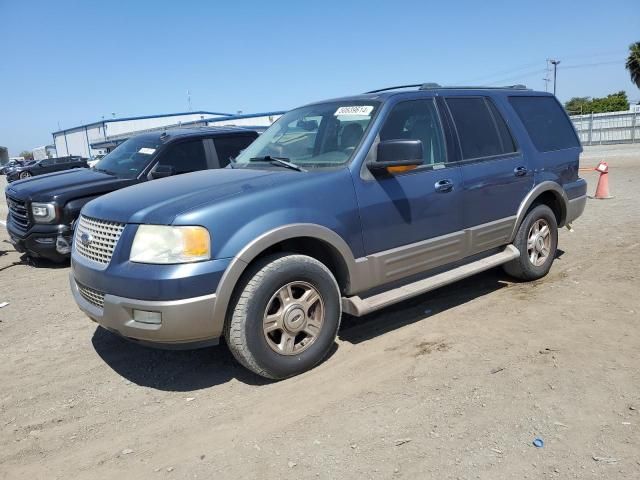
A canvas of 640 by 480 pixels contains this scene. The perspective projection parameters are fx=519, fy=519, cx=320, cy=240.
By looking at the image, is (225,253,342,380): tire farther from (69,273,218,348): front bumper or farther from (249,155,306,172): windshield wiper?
(249,155,306,172): windshield wiper

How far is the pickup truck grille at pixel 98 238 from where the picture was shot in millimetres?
3441

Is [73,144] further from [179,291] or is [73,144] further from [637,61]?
[179,291]

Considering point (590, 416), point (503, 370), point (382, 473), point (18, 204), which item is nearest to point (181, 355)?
point (382, 473)

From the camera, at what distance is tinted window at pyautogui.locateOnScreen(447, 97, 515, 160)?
15.3ft

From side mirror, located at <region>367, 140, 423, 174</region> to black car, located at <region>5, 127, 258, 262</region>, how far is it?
367 centimetres

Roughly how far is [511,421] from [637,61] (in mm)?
49387

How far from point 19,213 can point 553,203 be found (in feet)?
22.0

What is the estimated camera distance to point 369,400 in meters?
3.29

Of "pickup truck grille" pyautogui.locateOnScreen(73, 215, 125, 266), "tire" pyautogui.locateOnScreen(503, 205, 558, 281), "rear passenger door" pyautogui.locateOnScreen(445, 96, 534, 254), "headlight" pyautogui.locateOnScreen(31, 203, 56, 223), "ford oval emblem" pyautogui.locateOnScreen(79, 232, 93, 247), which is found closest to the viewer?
"pickup truck grille" pyautogui.locateOnScreen(73, 215, 125, 266)

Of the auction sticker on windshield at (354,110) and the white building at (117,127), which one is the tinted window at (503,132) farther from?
the white building at (117,127)

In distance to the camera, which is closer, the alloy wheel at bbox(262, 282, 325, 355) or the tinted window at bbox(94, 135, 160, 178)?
the alloy wheel at bbox(262, 282, 325, 355)

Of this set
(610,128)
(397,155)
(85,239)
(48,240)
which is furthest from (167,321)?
(610,128)

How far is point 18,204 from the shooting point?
6.88 meters

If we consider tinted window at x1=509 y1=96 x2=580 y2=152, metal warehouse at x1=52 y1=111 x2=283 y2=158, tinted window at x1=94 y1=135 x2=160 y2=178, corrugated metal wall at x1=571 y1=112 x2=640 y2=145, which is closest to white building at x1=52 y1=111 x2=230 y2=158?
metal warehouse at x1=52 y1=111 x2=283 y2=158
